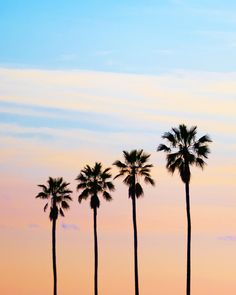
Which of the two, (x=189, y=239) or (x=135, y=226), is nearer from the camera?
(x=189, y=239)

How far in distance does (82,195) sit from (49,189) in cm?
985

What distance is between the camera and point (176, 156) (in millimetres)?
124750

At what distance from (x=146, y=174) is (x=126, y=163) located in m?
2.58

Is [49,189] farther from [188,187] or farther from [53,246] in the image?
[188,187]

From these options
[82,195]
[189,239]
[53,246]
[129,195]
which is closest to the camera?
[189,239]

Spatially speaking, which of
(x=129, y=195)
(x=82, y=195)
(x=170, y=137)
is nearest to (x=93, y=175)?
(x=82, y=195)

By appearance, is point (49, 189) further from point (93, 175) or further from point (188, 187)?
point (188, 187)

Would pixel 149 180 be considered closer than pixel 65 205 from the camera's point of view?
Yes

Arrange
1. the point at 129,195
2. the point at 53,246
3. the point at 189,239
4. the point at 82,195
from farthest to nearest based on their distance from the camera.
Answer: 1. the point at 53,246
2. the point at 82,195
3. the point at 129,195
4. the point at 189,239

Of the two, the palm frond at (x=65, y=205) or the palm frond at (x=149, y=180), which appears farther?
the palm frond at (x=65, y=205)

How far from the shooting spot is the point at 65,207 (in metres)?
154

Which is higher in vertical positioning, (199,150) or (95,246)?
(199,150)

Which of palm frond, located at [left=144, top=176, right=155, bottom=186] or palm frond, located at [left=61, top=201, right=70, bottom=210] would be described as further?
palm frond, located at [left=61, top=201, right=70, bottom=210]

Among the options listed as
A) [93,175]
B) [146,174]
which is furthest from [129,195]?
[93,175]
